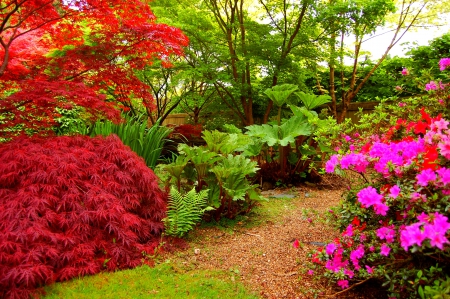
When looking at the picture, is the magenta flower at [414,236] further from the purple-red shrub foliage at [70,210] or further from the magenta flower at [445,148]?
the purple-red shrub foliage at [70,210]

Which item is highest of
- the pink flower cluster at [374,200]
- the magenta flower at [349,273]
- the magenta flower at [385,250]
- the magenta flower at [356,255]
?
the pink flower cluster at [374,200]

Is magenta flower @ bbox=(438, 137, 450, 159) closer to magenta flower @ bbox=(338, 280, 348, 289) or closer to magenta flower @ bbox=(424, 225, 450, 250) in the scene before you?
magenta flower @ bbox=(424, 225, 450, 250)

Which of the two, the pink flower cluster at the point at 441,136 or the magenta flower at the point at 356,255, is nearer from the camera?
the pink flower cluster at the point at 441,136

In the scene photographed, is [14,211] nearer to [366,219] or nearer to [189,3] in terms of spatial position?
[366,219]

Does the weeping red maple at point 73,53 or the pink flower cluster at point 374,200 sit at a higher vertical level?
the weeping red maple at point 73,53

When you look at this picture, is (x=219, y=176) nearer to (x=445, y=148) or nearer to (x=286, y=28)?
(x=445, y=148)

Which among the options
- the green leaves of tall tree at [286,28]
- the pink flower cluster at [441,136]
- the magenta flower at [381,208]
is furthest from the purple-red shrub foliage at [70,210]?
the green leaves of tall tree at [286,28]

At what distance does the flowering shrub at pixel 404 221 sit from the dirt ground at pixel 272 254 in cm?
14

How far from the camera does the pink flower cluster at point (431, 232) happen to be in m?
1.30

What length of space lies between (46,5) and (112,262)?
8.92 ft

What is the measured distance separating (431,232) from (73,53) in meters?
3.77

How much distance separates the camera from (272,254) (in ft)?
8.84

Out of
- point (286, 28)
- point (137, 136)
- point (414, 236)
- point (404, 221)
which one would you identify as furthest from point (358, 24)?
point (414, 236)

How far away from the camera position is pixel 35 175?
2.54m
